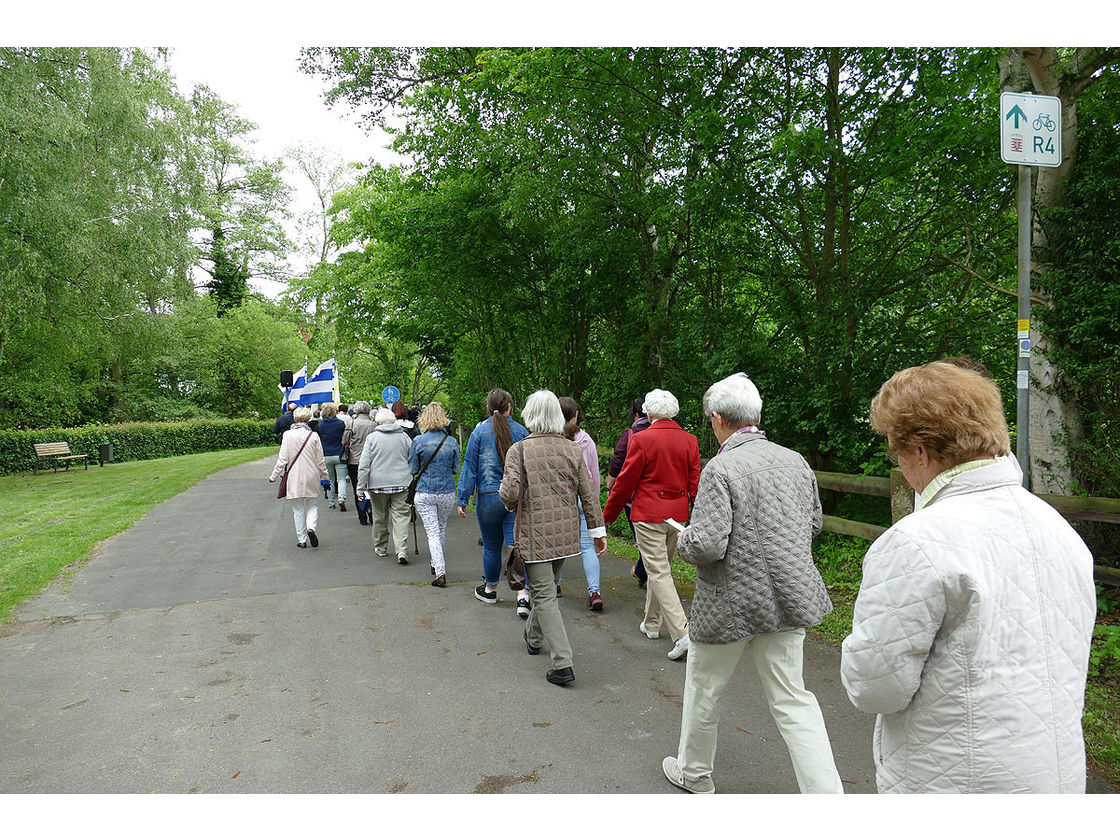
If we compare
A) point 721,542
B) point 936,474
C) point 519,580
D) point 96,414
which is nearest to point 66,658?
point 519,580

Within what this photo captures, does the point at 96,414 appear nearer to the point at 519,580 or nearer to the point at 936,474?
the point at 519,580

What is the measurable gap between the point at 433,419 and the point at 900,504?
4.65 metres

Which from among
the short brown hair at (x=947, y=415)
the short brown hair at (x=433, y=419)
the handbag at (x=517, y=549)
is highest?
the short brown hair at (x=947, y=415)

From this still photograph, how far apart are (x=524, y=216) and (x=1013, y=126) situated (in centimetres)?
668

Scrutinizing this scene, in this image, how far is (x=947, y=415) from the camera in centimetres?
180

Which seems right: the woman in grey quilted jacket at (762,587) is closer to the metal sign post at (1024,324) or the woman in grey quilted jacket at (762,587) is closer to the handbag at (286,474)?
the metal sign post at (1024,324)

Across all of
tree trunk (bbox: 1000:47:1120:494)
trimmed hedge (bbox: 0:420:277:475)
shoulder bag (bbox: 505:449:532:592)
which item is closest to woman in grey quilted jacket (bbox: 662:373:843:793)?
→ shoulder bag (bbox: 505:449:532:592)

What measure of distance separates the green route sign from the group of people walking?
179 centimetres

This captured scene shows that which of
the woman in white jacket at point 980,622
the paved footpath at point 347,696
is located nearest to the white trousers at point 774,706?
the paved footpath at point 347,696

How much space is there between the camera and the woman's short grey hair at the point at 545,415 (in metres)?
5.15

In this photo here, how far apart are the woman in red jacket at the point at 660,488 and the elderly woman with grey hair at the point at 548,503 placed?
0.42 metres

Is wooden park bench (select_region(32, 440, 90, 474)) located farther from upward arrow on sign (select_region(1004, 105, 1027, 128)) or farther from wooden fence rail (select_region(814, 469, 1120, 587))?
upward arrow on sign (select_region(1004, 105, 1027, 128))

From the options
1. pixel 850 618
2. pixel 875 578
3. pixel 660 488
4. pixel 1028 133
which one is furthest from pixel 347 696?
pixel 1028 133

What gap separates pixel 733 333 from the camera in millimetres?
8602
